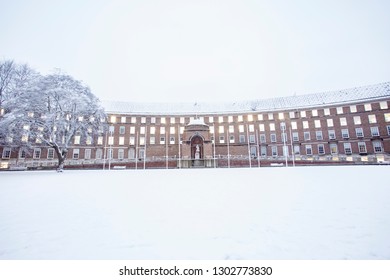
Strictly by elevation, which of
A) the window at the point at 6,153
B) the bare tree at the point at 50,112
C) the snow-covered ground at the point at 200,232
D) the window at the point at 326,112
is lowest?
the snow-covered ground at the point at 200,232

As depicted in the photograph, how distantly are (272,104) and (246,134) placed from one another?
1163cm

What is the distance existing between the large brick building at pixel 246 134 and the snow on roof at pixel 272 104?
6.4 inches

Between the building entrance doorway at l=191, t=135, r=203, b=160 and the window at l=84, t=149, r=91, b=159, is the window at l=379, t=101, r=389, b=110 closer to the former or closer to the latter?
the building entrance doorway at l=191, t=135, r=203, b=160

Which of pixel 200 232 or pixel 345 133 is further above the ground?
pixel 345 133

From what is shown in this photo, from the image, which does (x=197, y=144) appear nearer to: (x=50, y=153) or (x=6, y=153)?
(x=50, y=153)

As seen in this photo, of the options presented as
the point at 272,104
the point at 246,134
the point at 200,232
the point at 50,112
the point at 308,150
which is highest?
the point at 272,104

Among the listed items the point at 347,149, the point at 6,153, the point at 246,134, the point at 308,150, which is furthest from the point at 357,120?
the point at 6,153

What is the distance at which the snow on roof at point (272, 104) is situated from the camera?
43.5 m

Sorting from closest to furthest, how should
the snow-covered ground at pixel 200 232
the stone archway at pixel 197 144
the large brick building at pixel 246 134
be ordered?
the snow-covered ground at pixel 200 232 < the large brick building at pixel 246 134 < the stone archway at pixel 197 144

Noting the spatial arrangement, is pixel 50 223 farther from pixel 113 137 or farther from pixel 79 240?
pixel 113 137

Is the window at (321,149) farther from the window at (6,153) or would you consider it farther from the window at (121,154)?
the window at (6,153)

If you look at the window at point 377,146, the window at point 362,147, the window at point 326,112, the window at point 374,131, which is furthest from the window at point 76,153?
the window at point 374,131

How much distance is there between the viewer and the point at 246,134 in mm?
51094

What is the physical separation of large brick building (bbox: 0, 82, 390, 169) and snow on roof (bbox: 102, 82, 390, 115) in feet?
0.53
